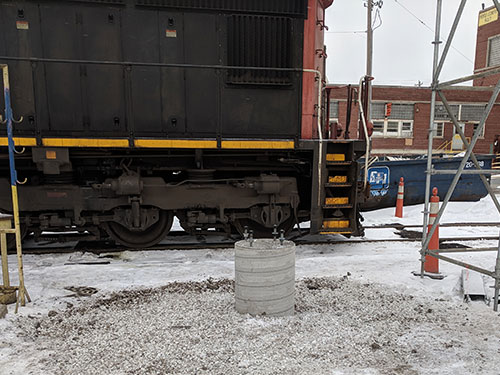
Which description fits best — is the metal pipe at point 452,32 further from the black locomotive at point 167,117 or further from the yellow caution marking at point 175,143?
the yellow caution marking at point 175,143

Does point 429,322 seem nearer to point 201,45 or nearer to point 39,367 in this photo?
point 39,367

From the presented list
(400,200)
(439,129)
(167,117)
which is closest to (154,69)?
(167,117)

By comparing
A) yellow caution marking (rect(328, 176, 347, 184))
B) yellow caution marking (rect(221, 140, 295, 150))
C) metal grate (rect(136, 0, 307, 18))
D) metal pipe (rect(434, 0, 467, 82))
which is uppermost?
metal grate (rect(136, 0, 307, 18))

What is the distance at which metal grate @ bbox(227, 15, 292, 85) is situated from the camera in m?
5.35

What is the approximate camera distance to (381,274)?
447 centimetres

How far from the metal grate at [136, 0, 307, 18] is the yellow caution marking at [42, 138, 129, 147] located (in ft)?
6.76

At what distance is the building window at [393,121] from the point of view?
23.6 meters

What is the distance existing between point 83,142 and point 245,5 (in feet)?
10.5

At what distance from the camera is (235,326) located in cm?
309

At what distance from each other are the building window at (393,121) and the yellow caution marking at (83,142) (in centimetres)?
Answer: 2157

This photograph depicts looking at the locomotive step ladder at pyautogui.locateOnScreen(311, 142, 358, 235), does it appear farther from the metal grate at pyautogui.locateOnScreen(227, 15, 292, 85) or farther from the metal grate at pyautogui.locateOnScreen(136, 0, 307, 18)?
the metal grate at pyautogui.locateOnScreen(136, 0, 307, 18)

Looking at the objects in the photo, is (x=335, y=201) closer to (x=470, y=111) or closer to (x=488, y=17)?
(x=488, y=17)

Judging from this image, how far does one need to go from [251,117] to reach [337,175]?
68.0 inches

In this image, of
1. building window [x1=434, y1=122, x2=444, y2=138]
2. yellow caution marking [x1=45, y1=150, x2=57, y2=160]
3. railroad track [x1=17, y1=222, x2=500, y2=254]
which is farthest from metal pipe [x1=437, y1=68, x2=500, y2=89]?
building window [x1=434, y1=122, x2=444, y2=138]
